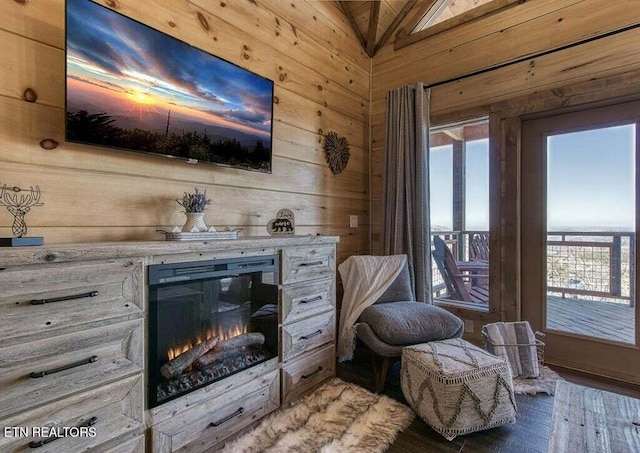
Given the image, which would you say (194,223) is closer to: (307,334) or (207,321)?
(207,321)

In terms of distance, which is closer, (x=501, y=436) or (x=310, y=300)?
(x=501, y=436)

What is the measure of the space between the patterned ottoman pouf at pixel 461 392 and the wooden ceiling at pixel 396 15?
2.93 meters

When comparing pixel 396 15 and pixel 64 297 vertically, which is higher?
pixel 396 15

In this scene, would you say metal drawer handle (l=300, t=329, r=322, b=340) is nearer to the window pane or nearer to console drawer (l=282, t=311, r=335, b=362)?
console drawer (l=282, t=311, r=335, b=362)

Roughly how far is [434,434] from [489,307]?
145 cm

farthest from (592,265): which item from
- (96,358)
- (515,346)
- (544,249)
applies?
(96,358)

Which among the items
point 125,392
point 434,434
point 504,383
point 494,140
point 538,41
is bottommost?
point 434,434

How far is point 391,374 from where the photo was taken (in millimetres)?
2338

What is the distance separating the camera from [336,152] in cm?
298

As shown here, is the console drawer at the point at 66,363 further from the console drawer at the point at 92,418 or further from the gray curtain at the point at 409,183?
the gray curtain at the point at 409,183

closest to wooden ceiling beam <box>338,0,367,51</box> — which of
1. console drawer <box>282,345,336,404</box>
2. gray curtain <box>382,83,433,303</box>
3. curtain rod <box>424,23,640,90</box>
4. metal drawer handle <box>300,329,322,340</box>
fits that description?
gray curtain <box>382,83,433,303</box>

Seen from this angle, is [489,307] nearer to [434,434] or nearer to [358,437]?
[434,434]

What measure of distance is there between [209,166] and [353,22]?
7.78 ft

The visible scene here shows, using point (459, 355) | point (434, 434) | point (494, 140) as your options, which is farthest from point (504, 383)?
point (494, 140)
